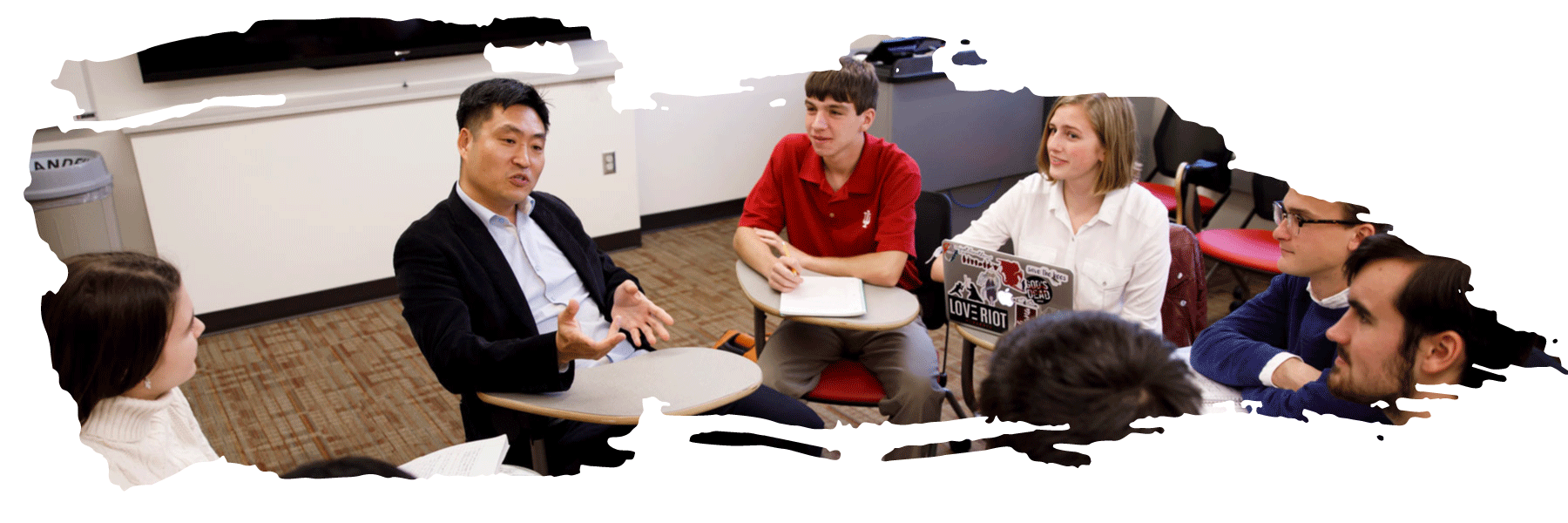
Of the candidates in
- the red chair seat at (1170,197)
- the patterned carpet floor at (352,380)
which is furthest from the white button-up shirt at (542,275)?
the red chair seat at (1170,197)

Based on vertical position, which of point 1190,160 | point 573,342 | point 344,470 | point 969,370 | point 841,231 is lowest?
point 969,370

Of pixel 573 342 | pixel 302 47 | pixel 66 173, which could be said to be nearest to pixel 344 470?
pixel 573 342

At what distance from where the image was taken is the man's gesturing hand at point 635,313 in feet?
6.64

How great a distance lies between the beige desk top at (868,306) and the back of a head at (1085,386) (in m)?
1.10

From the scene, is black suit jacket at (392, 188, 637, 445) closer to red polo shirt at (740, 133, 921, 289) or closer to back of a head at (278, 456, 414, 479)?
back of a head at (278, 456, 414, 479)

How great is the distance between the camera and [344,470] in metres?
1.06

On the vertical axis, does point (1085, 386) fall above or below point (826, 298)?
above

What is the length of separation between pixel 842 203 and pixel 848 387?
539 mm

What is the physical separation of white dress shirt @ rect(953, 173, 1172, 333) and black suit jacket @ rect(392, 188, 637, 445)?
114 cm

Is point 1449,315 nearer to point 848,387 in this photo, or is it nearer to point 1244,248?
point 848,387

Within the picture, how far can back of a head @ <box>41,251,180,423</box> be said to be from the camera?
1.15m

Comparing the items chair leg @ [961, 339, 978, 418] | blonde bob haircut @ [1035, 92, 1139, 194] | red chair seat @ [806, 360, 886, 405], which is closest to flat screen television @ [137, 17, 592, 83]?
red chair seat @ [806, 360, 886, 405]

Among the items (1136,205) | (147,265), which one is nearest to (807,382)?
(1136,205)

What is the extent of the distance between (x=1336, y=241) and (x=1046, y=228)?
91 centimetres
